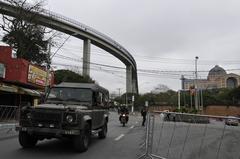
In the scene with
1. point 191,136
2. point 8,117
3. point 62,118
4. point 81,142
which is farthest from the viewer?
point 8,117

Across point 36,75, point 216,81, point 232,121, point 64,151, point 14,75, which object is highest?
point 216,81

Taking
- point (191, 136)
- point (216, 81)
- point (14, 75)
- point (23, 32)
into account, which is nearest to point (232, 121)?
point (191, 136)

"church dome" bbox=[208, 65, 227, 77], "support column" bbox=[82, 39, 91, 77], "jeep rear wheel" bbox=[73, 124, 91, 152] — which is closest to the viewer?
"jeep rear wheel" bbox=[73, 124, 91, 152]

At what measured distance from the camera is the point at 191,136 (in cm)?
968

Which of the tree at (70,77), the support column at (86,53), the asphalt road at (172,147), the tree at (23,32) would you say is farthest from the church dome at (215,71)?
the asphalt road at (172,147)

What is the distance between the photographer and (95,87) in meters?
15.1

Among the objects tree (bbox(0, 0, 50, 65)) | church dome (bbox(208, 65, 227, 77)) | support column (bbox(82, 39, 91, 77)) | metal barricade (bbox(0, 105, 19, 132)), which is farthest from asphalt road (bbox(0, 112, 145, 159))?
church dome (bbox(208, 65, 227, 77))

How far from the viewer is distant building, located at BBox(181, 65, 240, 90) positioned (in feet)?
327

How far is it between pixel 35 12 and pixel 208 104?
195ft

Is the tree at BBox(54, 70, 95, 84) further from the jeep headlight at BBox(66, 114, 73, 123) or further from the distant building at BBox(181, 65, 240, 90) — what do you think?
the jeep headlight at BBox(66, 114, 73, 123)

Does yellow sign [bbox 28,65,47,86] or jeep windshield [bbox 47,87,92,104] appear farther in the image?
yellow sign [bbox 28,65,47,86]

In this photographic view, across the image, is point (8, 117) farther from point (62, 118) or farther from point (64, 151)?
point (62, 118)

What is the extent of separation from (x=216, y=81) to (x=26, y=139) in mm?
108341

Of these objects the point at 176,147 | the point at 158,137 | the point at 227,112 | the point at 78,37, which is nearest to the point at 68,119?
the point at 158,137
